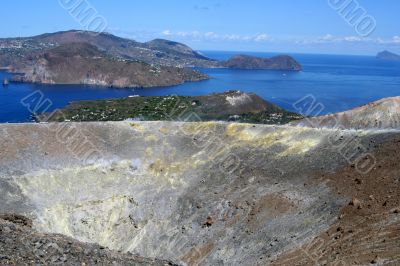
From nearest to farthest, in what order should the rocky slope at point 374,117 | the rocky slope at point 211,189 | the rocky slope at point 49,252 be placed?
the rocky slope at point 49,252, the rocky slope at point 211,189, the rocky slope at point 374,117

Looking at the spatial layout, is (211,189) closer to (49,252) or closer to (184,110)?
(49,252)

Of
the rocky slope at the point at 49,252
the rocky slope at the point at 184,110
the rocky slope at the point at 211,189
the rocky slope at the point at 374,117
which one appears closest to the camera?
the rocky slope at the point at 49,252

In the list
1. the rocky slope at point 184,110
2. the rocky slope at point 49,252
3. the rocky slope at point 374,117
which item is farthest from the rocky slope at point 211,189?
the rocky slope at point 184,110

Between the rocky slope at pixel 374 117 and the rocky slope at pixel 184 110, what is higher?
the rocky slope at pixel 374 117

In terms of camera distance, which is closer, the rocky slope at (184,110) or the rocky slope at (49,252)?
the rocky slope at (49,252)

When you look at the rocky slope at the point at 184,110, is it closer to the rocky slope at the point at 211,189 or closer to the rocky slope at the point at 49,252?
the rocky slope at the point at 211,189

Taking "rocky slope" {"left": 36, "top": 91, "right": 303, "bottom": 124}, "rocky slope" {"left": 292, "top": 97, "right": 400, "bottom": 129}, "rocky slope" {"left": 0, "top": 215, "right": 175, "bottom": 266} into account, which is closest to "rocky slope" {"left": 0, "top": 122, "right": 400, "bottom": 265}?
"rocky slope" {"left": 0, "top": 215, "right": 175, "bottom": 266}
